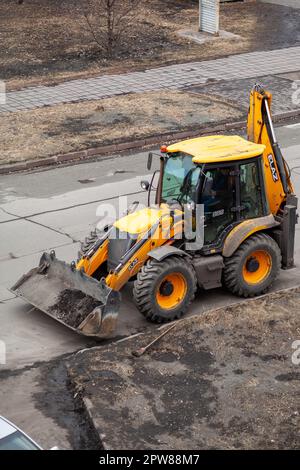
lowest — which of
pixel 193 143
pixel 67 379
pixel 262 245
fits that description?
pixel 67 379

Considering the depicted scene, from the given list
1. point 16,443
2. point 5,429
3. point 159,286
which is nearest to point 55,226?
point 159,286

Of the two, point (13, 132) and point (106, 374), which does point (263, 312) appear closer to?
point (106, 374)

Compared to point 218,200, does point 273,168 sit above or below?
above

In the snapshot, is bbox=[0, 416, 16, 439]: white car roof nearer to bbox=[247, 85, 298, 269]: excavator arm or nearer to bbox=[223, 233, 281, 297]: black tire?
bbox=[223, 233, 281, 297]: black tire

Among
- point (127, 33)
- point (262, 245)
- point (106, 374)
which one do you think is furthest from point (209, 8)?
point (106, 374)

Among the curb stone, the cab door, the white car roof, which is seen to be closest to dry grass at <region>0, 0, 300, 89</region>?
the curb stone

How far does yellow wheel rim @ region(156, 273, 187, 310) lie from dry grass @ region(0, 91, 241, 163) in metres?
7.59

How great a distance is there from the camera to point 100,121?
20938mm

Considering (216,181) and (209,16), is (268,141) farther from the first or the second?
(209,16)

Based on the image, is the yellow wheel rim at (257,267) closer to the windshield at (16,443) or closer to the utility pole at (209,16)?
the windshield at (16,443)

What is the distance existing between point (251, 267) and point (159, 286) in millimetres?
1633

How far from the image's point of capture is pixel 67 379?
11.0 m

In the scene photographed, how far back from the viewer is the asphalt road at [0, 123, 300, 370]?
12000 millimetres

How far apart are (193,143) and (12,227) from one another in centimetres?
429
